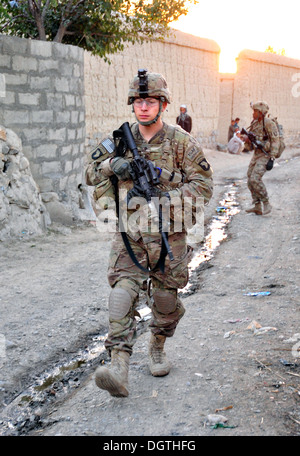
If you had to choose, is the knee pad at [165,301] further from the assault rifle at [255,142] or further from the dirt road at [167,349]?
the assault rifle at [255,142]

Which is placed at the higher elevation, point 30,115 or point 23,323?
point 30,115

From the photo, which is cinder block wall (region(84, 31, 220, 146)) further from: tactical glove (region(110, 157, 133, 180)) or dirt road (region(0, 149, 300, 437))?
tactical glove (region(110, 157, 133, 180))

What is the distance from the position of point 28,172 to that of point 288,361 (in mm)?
4435

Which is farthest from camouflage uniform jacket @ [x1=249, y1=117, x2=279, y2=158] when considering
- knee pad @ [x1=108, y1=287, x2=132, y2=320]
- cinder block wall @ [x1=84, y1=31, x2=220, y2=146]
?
knee pad @ [x1=108, y1=287, x2=132, y2=320]

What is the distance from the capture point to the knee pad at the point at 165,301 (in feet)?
10.1

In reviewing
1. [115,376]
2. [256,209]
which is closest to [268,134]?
[256,209]

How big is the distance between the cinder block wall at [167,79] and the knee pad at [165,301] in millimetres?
7645

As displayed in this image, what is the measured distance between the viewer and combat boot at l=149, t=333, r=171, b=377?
3172 mm

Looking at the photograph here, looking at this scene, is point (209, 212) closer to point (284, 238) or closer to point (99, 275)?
point (284, 238)

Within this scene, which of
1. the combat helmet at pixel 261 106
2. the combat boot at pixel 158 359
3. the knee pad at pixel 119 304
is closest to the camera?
the knee pad at pixel 119 304

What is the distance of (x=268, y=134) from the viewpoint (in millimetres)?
8273

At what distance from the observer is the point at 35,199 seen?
687 centimetres

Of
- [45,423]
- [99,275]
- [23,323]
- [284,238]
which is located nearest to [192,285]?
[99,275]

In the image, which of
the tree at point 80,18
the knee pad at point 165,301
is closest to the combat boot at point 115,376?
the knee pad at point 165,301
